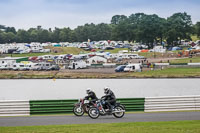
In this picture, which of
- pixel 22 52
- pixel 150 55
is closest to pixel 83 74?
pixel 150 55

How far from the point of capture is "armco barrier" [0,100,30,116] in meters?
21.0

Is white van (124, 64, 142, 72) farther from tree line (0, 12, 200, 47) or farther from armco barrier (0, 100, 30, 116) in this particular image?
armco barrier (0, 100, 30, 116)

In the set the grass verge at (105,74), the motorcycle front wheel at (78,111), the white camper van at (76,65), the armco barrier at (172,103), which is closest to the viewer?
the motorcycle front wheel at (78,111)

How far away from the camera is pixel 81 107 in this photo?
20344 millimetres

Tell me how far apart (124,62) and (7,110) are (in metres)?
62.4

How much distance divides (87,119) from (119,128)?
3253 mm

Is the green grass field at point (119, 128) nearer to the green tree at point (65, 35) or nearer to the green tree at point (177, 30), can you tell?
the green tree at point (177, 30)

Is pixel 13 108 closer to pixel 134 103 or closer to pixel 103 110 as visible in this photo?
pixel 103 110

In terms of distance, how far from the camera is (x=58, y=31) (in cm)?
14050

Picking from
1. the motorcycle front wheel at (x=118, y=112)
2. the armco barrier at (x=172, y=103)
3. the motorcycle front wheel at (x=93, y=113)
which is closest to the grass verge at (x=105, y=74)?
the armco barrier at (x=172, y=103)

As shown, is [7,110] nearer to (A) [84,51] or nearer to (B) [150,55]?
(B) [150,55]

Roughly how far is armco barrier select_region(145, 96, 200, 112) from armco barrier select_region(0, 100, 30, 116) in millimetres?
6688

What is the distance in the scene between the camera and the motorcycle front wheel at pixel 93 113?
1948 cm

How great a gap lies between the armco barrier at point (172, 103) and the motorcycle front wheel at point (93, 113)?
381 centimetres
